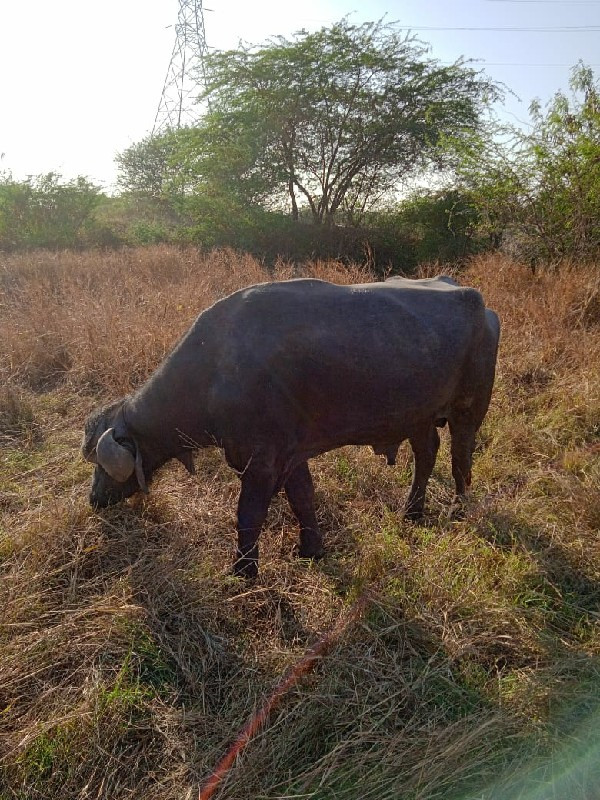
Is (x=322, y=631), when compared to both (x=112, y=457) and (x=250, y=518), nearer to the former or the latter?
(x=250, y=518)

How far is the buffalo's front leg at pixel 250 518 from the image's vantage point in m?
3.05

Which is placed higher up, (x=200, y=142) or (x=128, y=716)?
(x=200, y=142)

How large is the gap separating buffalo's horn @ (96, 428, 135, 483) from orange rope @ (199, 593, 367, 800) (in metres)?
1.47

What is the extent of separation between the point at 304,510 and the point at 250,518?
47cm

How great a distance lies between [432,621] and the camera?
8.95 ft

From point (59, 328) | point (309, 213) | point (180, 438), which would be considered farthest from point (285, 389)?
point (309, 213)

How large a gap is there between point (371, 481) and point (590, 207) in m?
6.89

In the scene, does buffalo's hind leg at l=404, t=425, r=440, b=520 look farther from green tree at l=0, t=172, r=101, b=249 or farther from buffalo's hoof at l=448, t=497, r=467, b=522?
green tree at l=0, t=172, r=101, b=249

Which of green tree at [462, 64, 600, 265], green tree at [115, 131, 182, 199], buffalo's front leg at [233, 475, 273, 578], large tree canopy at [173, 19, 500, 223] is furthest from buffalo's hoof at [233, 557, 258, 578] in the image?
green tree at [115, 131, 182, 199]

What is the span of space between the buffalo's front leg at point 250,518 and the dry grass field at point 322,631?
0.12 m

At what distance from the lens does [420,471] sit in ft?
12.6

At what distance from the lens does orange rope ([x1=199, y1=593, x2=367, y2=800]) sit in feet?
6.73

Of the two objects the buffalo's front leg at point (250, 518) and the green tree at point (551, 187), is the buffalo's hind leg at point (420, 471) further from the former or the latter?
the green tree at point (551, 187)

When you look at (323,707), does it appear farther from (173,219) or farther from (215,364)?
(173,219)
